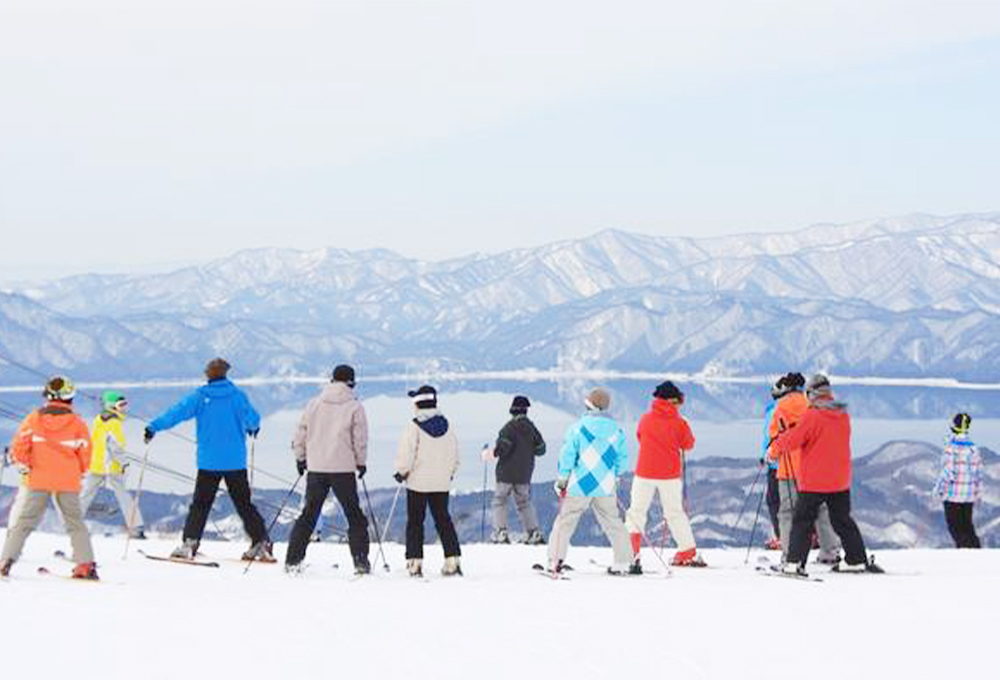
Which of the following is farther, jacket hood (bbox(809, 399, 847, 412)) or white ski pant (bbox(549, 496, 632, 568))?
white ski pant (bbox(549, 496, 632, 568))

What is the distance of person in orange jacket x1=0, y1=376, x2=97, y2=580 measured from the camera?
9.76 metres

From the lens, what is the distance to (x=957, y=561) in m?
13.3

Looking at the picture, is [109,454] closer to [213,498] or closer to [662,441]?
[213,498]

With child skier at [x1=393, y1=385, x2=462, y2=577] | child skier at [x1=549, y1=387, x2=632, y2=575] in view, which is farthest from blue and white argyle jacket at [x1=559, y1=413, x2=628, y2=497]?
child skier at [x1=393, y1=385, x2=462, y2=577]

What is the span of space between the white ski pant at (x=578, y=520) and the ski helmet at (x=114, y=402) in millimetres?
6571

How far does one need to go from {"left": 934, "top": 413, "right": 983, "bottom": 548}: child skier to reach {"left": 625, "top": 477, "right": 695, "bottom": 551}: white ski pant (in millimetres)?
4694

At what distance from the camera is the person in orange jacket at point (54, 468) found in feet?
32.0

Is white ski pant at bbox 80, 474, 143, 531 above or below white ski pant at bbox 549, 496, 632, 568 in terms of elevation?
below

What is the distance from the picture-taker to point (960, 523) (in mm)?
15492

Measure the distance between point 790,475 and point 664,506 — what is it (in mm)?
1306

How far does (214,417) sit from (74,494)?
5.39ft

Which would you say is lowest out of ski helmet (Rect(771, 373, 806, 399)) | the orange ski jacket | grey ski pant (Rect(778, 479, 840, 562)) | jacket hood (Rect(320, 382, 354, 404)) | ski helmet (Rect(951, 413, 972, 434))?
grey ski pant (Rect(778, 479, 840, 562))

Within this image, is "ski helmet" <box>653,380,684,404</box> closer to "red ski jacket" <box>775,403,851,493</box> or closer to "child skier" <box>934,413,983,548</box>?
"red ski jacket" <box>775,403,851,493</box>

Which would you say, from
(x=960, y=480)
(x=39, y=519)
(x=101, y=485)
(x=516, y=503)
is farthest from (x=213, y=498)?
(x=960, y=480)
